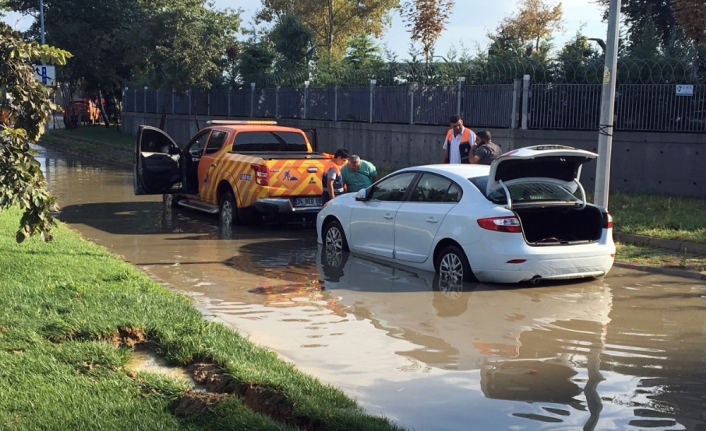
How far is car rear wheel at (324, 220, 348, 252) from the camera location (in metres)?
11.9

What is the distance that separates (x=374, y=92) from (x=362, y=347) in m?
17.5

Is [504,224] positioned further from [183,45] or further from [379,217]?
[183,45]

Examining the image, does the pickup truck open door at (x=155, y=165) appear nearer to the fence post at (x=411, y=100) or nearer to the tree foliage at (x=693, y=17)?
the fence post at (x=411, y=100)

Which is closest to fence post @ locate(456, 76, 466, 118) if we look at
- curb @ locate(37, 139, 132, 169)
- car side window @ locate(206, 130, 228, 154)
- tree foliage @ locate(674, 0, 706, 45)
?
tree foliage @ locate(674, 0, 706, 45)

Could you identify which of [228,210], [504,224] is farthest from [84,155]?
[504,224]

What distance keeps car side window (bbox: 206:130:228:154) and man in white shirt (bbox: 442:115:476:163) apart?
13.7 ft

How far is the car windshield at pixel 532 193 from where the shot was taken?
9523 millimetres

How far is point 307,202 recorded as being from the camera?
46.3 feet

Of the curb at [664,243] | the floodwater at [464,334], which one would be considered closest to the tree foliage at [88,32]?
the floodwater at [464,334]

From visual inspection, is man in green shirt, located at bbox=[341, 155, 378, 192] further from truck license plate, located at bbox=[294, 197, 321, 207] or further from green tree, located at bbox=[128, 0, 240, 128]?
green tree, located at bbox=[128, 0, 240, 128]

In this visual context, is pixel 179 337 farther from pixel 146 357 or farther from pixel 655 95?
pixel 655 95

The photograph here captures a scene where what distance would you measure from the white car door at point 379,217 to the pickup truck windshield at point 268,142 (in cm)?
430

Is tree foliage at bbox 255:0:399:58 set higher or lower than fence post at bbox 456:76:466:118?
higher

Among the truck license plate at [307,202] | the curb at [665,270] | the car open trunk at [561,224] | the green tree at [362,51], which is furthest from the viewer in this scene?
the green tree at [362,51]
